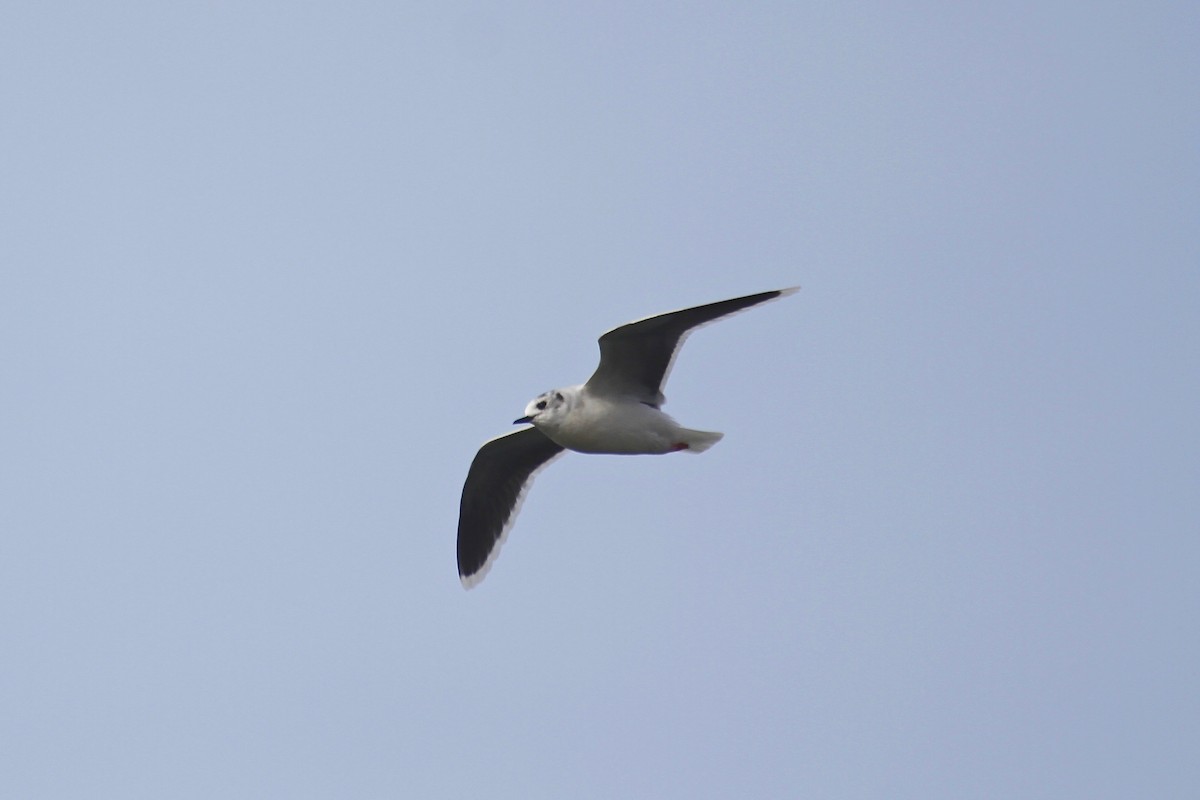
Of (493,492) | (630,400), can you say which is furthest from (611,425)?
(493,492)

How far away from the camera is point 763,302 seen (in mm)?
11562

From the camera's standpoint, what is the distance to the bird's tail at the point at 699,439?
12.5 m

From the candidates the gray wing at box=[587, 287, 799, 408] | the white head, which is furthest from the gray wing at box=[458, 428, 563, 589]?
the gray wing at box=[587, 287, 799, 408]

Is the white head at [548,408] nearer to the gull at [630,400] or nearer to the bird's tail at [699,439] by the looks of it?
the gull at [630,400]

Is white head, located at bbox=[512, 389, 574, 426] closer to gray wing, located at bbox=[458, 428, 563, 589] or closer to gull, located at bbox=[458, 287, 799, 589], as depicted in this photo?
gull, located at bbox=[458, 287, 799, 589]

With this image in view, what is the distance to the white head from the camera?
1248cm

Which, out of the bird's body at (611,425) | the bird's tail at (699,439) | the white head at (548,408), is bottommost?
the bird's tail at (699,439)

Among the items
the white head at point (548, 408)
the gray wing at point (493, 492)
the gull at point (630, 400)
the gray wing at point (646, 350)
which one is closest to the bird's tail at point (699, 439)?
the gull at point (630, 400)

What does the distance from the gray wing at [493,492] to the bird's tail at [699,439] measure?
189 centimetres

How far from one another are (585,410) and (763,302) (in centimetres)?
179

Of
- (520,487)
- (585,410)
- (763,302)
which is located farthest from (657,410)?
(520,487)

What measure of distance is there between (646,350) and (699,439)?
2.89 feet

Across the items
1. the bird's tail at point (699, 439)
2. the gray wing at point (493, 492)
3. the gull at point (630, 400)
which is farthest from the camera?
the gray wing at point (493, 492)

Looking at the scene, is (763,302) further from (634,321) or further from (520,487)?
(520,487)
